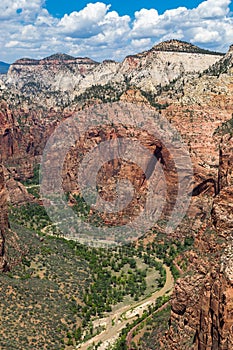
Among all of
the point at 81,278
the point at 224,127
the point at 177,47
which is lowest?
the point at 81,278

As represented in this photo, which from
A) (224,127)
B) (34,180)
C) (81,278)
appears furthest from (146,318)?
(34,180)

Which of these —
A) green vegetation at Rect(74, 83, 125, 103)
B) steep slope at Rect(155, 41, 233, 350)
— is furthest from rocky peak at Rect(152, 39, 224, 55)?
steep slope at Rect(155, 41, 233, 350)

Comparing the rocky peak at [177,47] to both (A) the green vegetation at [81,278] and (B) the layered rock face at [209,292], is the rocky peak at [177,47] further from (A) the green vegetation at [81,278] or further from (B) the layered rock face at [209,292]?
(B) the layered rock face at [209,292]

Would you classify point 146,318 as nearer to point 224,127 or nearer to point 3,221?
point 3,221

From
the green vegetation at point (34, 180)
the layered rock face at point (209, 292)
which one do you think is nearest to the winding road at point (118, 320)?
the layered rock face at point (209, 292)

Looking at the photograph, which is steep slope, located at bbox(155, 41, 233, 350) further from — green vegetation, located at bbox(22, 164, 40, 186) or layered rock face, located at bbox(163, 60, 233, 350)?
green vegetation, located at bbox(22, 164, 40, 186)

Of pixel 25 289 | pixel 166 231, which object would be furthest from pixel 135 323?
pixel 166 231

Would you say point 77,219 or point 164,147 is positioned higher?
point 164,147

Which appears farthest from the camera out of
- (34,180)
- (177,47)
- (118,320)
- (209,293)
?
(177,47)

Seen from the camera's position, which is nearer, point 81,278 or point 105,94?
point 81,278

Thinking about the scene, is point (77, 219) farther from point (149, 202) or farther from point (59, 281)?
point (59, 281)

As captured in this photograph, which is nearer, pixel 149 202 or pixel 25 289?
pixel 25 289
